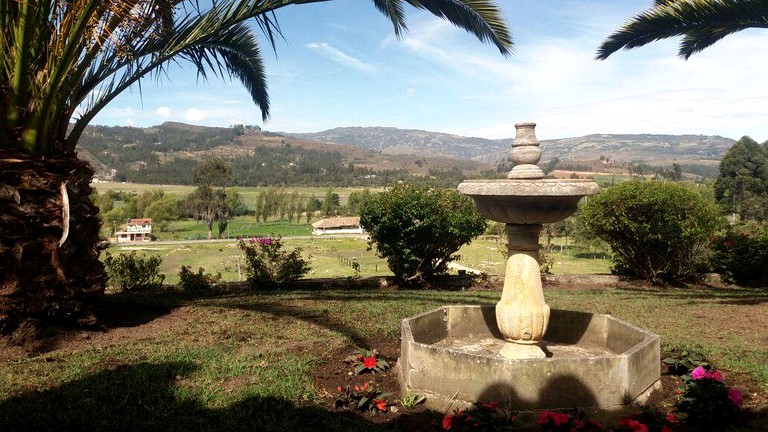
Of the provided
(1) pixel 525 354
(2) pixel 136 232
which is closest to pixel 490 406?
(1) pixel 525 354

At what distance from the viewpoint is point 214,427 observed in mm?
3402

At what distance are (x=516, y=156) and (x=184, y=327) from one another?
4354mm

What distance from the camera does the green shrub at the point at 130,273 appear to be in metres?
9.30

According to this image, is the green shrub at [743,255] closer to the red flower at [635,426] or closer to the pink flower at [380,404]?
the red flower at [635,426]

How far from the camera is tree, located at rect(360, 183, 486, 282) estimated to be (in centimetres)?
1069

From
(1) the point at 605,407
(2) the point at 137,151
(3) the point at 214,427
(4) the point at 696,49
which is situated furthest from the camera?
(2) the point at 137,151

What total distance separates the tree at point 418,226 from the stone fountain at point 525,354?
5.93 m

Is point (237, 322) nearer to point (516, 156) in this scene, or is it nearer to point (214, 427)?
point (214, 427)

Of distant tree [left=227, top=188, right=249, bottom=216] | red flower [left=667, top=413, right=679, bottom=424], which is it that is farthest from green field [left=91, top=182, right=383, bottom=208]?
red flower [left=667, top=413, right=679, bottom=424]

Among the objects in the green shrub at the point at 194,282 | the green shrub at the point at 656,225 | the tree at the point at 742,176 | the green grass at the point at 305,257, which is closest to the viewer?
the green shrub at the point at 194,282

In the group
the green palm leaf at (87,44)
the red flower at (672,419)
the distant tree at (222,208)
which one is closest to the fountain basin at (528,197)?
the red flower at (672,419)

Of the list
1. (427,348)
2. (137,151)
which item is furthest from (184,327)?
(137,151)

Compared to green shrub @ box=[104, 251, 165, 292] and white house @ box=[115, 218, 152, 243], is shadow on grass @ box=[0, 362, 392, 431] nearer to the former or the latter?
green shrub @ box=[104, 251, 165, 292]

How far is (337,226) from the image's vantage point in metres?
73.9
